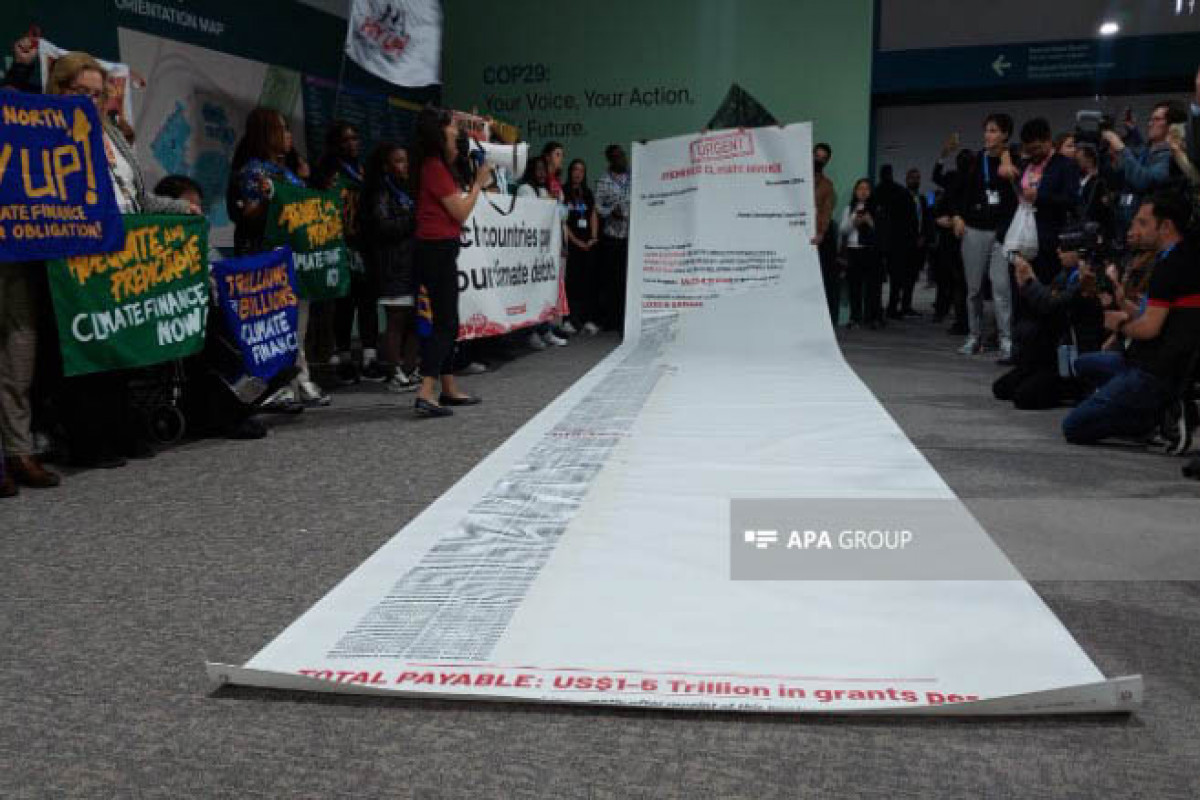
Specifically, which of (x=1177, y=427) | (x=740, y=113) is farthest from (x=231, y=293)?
(x=740, y=113)

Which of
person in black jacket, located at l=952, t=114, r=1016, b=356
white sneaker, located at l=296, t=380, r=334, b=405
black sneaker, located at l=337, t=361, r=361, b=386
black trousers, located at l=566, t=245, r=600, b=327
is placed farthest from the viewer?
black trousers, located at l=566, t=245, r=600, b=327

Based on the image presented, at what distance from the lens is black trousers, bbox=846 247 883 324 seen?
8.19m

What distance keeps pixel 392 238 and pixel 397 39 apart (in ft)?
5.81

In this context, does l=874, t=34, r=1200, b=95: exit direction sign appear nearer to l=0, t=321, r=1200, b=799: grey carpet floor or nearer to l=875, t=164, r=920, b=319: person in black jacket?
l=875, t=164, r=920, b=319: person in black jacket

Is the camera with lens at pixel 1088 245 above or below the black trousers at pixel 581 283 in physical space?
above

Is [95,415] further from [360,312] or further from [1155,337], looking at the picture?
[1155,337]

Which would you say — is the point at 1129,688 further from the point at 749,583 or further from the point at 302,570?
the point at 302,570

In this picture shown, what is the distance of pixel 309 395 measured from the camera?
4.60 metres

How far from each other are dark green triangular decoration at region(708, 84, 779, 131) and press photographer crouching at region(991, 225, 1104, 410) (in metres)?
4.07

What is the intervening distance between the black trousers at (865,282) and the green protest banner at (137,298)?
5771mm

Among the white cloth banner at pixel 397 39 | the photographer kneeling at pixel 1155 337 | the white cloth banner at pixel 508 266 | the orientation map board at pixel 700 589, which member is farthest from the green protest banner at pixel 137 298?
the photographer kneeling at pixel 1155 337

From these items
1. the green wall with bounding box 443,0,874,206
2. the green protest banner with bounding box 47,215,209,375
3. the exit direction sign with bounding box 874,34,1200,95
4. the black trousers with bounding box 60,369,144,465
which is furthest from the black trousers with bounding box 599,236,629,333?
the exit direction sign with bounding box 874,34,1200,95

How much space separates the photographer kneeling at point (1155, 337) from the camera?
133 inches

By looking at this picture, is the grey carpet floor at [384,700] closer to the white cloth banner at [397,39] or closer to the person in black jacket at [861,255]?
the white cloth banner at [397,39]
